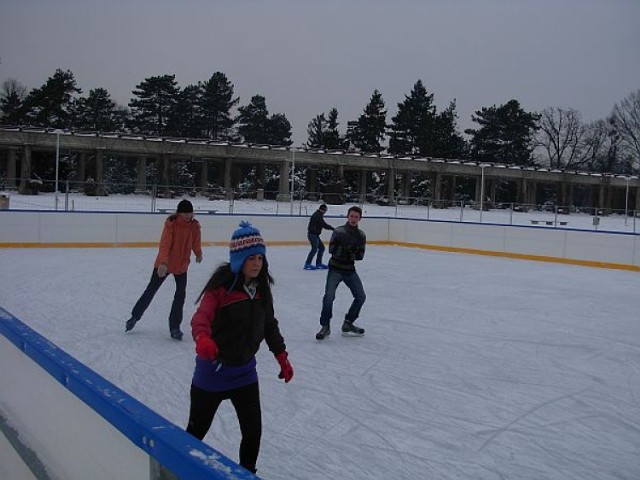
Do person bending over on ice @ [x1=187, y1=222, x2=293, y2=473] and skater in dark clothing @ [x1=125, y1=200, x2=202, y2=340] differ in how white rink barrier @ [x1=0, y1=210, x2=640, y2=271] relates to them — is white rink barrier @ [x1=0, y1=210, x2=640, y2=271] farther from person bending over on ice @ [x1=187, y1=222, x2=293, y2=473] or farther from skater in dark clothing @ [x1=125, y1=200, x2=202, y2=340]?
person bending over on ice @ [x1=187, y1=222, x2=293, y2=473]

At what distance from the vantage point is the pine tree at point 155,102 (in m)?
50.1

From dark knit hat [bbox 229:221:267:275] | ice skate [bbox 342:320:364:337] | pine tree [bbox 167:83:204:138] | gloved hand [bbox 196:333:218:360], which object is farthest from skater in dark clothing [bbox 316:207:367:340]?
pine tree [bbox 167:83:204:138]

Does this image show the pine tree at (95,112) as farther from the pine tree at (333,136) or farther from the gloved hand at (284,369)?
the gloved hand at (284,369)

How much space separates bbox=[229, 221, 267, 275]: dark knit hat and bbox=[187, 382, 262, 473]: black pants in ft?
1.74

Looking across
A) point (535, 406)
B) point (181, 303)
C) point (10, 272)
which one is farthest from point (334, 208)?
point (535, 406)

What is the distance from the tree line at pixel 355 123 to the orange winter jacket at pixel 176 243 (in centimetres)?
4172

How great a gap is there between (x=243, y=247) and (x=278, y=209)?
19929 mm

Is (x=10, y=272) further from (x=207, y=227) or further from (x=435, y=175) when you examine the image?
(x=435, y=175)

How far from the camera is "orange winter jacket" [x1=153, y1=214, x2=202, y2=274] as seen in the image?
6.16 meters

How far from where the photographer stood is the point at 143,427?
185cm

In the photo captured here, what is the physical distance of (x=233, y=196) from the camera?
21.6 m

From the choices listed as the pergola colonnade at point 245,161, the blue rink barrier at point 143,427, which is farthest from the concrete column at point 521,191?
the blue rink barrier at point 143,427

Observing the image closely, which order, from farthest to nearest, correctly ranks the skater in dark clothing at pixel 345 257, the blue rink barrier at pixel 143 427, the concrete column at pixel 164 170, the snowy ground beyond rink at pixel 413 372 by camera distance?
1. the concrete column at pixel 164 170
2. the skater in dark clothing at pixel 345 257
3. the snowy ground beyond rink at pixel 413 372
4. the blue rink barrier at pixel 143 427

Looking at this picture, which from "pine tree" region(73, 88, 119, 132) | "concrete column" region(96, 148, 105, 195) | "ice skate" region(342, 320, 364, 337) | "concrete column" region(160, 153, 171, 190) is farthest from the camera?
"pine tree" region(73, 88, 119, 132)
